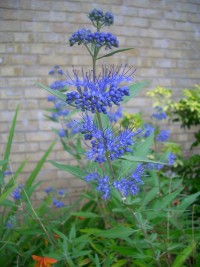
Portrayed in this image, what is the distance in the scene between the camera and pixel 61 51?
3693 mm

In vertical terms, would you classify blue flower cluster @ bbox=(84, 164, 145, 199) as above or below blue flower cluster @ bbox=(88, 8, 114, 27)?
below

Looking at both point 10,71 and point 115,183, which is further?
point 10,71

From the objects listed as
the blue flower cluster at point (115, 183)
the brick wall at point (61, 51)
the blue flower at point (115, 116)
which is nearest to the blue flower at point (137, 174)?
the blue flower cluster at point (115, 183)

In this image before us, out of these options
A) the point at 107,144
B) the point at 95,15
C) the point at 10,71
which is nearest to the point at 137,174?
the point at 107,144

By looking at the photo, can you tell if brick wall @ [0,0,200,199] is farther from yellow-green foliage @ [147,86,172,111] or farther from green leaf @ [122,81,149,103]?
green leaf @ [122,81,149,103]

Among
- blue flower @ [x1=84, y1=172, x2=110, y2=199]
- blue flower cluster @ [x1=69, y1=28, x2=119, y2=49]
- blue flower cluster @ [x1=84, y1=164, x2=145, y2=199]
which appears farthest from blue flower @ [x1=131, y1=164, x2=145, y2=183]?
blue flower cluster @ [x1=69, y1=28, x2=119, y2=49]

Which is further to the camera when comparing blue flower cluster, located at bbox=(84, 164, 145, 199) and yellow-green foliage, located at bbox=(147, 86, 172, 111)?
yellow-green foliage, located at bbox=(147, 86, 172, 111)

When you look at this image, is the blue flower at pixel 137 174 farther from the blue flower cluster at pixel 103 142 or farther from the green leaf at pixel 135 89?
the green leaf at pixel 135 89

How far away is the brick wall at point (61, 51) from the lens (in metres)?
3.55

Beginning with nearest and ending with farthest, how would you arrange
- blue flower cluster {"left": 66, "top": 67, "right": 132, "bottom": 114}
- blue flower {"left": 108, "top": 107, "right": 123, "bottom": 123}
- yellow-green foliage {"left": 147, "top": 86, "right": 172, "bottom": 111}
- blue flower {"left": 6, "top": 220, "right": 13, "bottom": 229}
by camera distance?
blue flower cluster {"left": 66, "top": 67, "right": 132, "bottom": 114} → blue flower {"left": 6, "top": 220, "right": 13, "bottom": 229} → blue flower {"left": 108, "top": 107, "right": 123, "bottom": 123} → yellow-green foliage {"left": 147, "top": 86, "right": 172, "bottom": 111}

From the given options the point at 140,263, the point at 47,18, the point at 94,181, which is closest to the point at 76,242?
the point at 140,263

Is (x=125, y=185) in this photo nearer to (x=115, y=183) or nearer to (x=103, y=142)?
(x=115, y=183)

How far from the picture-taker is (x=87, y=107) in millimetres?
1135

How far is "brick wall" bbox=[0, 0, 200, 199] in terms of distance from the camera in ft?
11.7
